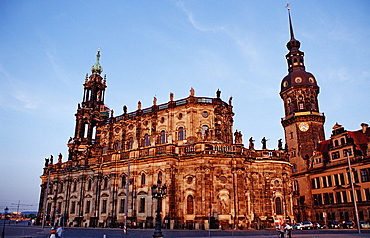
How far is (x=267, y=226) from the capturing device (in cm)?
4112

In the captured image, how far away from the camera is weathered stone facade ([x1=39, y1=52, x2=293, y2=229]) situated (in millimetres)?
39406

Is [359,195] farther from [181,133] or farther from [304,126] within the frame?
[181,133]

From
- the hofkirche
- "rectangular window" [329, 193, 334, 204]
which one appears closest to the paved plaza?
the hofkirche

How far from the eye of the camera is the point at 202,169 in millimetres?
39844

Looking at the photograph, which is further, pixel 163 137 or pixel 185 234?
pixel 163 137

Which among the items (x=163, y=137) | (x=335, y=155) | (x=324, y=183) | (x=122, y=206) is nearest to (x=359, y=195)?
(x=324, y=183)

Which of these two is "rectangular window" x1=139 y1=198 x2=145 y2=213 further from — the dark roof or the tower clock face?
the dark roof

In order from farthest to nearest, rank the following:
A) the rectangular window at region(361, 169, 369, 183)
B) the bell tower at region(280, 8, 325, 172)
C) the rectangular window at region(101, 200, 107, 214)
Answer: the bell tower at region(280, 8, 325, 172) → the rectangular window at region(361, 169, 369, 183) → the rectangular window at region(101, 200, 107, 214)

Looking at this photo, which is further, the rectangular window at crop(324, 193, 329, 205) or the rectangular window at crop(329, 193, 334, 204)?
the rectangular window at crop(324, 193, 329, 205)

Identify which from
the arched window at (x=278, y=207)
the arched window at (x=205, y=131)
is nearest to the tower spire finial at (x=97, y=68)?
the arched window at (x=205, y=131)

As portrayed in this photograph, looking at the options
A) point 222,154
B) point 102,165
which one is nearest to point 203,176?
point 222,154

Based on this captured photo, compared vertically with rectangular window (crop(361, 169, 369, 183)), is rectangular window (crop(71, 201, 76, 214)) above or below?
below

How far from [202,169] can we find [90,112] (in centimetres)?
3393

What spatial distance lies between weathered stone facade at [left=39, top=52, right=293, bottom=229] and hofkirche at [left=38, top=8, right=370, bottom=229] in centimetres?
14
